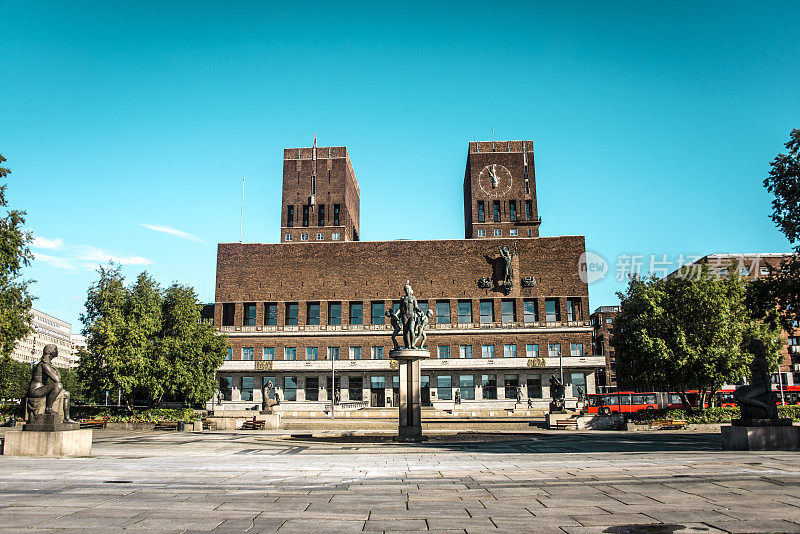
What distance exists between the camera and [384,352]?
70.1m

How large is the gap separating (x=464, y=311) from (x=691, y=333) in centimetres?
3357

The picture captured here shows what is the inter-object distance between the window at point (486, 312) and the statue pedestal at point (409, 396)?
155 feet

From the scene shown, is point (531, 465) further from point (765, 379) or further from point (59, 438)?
point (59, 438)

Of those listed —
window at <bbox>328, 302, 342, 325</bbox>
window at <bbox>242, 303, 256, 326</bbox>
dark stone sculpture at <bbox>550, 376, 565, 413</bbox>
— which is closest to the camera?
dark stone sculpture at <bbox>550, 376, 565, 413</bbox>

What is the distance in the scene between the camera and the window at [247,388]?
6881cm

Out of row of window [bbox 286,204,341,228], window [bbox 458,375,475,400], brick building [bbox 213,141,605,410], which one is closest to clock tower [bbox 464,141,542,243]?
brick building [bbox 213,141,605,410]

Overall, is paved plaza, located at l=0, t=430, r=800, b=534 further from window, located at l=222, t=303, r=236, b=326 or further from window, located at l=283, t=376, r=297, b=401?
window, located at l=222, t=303, r=236, b=326

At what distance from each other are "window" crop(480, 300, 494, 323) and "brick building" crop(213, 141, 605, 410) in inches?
6.6

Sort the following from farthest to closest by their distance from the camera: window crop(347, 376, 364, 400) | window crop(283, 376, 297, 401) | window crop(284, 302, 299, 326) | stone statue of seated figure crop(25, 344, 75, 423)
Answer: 1. window crop(284, 302, 299, 326)
2. window crop(283, 376, 297, 401)
3. window crop(347, 376, 364, 400)
4. stone statue of seated figure crop(25, 344, 75, 423)

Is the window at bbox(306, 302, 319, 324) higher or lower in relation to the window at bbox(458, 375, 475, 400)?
higher

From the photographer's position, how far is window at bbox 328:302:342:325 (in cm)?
7275

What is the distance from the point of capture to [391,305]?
240 feet

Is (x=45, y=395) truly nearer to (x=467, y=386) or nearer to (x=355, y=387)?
(x=355, y=387)

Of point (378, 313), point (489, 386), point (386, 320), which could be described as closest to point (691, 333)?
point (489, 386)
